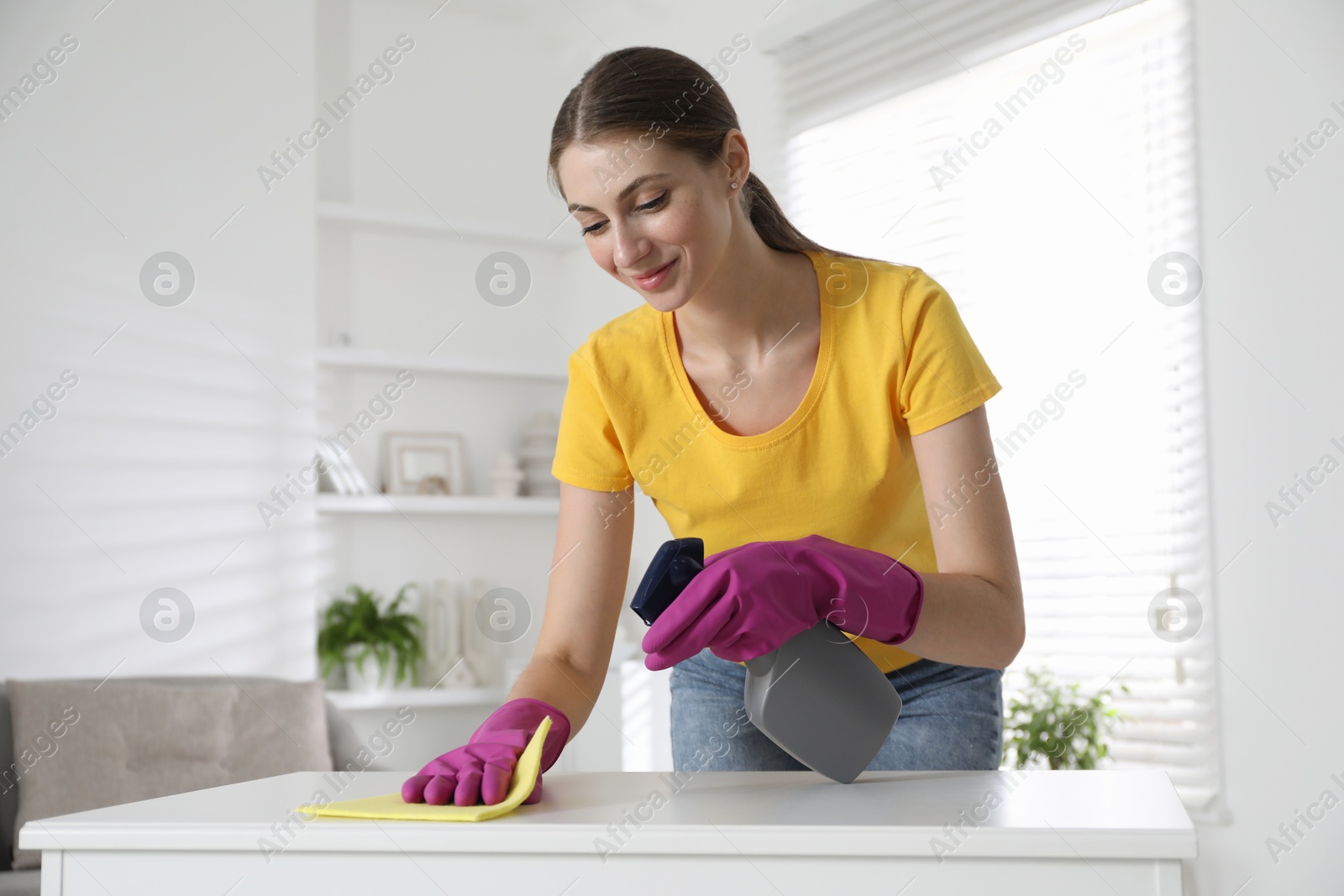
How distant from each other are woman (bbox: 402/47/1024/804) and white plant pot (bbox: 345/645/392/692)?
2222 millimetres

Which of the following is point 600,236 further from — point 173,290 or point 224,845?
point 173,290

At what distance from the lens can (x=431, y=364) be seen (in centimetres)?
342

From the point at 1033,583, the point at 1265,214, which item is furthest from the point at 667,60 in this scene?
the point at 1033,583

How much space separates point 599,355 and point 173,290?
7.19ft

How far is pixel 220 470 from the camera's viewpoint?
118 inches

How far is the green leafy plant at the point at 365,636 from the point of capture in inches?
127

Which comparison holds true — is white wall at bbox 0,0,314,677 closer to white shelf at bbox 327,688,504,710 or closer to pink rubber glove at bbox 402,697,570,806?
white shelf at bbox 327,688,504,710

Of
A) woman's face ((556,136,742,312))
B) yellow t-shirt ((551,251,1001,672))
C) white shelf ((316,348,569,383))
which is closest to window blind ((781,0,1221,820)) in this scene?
yellow t-shirt ((551,251,1001,672))

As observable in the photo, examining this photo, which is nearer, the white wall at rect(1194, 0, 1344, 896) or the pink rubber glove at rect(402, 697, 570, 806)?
the pink rubber glove at rect(402, 697, 570, 806)

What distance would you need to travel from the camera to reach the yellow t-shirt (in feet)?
3.45

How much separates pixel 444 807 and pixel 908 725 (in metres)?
0.49

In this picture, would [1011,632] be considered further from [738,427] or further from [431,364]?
[431,364]

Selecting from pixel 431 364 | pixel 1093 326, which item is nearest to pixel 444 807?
pixel 1093 326

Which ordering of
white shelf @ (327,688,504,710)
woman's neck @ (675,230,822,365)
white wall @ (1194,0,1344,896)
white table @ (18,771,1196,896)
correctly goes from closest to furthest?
white table @ (18,771,1196,896) → woman's neck @ (675,230,822,365) → white wall @ (1194,0,1344,896) → white shelf @ (327,688,504,710)
